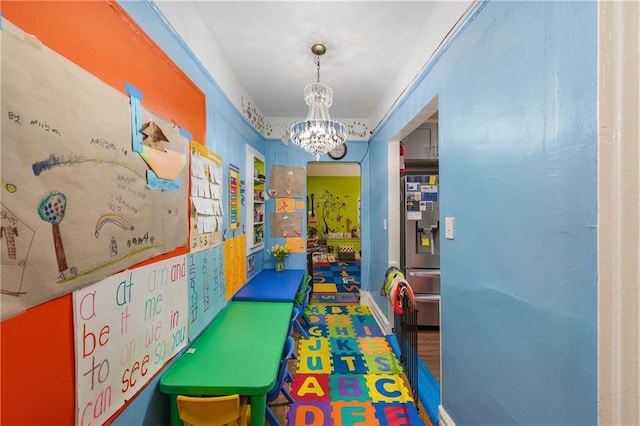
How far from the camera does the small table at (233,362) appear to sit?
114cm

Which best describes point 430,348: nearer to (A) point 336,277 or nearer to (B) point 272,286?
(B) point 272,286

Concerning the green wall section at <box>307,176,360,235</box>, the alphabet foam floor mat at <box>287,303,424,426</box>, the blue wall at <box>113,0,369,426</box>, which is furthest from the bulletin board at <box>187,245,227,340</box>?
the green wall section at <box>307,176,360,235</box>

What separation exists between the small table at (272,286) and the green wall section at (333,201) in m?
3.86

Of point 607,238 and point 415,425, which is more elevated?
point 607,238

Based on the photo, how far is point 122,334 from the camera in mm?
946

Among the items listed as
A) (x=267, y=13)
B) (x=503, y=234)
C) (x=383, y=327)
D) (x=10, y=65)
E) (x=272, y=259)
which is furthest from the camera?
(x=272, y=259)

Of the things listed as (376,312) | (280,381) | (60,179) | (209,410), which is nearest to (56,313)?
(60,179)

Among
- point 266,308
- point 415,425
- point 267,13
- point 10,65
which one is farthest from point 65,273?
point 415,425

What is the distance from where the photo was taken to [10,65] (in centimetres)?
60

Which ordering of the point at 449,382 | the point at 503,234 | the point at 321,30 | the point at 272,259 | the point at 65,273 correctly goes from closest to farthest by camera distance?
the point at 65,273
the point at 503,234
the point at 449,382
the point at 321,30
the point at 272,259

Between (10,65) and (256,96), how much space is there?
2.42m

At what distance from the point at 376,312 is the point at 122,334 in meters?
2.73

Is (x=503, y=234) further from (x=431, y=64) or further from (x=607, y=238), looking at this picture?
(x=431, y=64)

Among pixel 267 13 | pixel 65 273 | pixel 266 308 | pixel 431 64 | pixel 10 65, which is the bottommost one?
pixel 266 308
